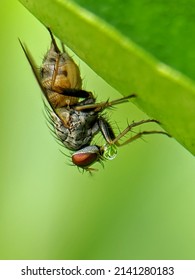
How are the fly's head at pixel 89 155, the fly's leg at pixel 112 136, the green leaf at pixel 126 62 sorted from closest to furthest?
the green leaf at pixel 126 62 < the fly's leg at pixel 112 136 < the fly's head at pixel 89 155

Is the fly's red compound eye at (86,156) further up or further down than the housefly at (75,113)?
further down

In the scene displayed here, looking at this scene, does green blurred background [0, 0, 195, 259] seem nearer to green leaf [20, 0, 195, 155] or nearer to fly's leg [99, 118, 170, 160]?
fly's leg [99, 118, 170, 160]

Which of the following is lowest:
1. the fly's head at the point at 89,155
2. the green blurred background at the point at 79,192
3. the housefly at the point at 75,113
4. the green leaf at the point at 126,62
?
the green leaf at the point at 126,62

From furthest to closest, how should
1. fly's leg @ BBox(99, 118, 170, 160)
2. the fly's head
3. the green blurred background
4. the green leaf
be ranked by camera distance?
the fly's head
fly's leg @ BBox(99, 118, 170, 160)
the green blurred background
the green leaf

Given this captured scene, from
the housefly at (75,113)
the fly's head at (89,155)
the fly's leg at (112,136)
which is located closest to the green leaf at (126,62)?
the fly's leg at (112,136)

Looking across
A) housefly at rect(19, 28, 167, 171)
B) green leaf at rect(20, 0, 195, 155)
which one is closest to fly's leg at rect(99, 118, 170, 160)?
housefly at rect(19, 28, 167, 171)

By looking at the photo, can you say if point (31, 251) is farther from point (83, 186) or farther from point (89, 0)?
point (89, 0)

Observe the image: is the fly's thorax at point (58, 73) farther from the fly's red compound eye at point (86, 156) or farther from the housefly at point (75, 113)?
the fly's red compound eye at point (86, 156)
